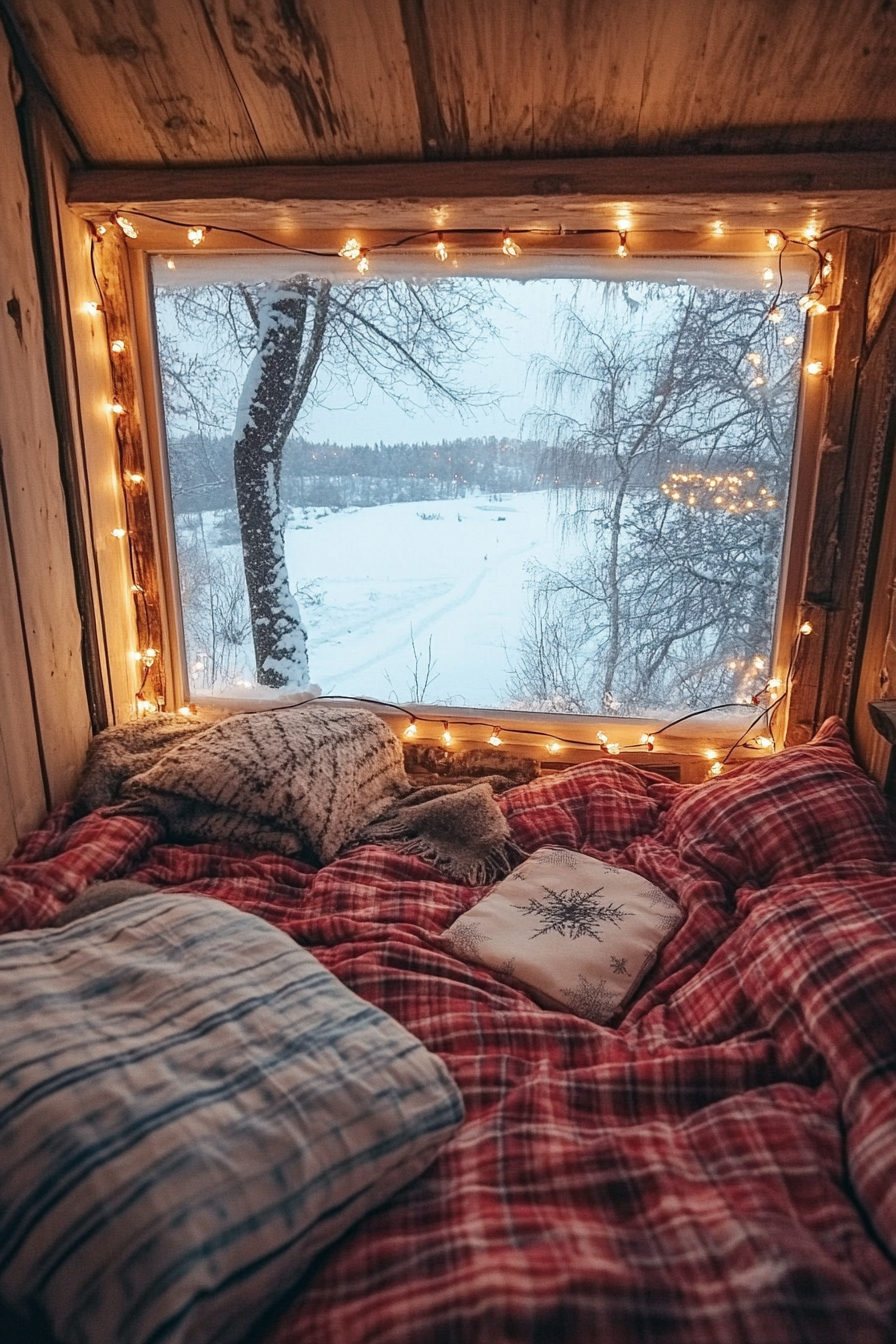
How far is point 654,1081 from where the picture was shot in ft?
3.76

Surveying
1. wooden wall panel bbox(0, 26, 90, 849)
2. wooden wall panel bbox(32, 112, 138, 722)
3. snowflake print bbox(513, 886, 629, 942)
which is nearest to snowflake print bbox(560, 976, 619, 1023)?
snowflake print bbox(513, 886, 629, 942)

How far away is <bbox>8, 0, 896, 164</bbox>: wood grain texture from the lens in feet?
5.10

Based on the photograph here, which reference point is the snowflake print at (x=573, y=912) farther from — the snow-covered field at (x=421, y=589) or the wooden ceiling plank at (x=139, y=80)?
the wooden ceiling plank at (x=139, y=80)

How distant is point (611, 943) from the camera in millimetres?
1495

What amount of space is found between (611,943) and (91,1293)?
3.17 feet

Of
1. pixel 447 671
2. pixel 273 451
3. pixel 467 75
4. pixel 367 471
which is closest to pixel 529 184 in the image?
pixel 467 75

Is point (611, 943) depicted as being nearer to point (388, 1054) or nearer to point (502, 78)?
point (388, 1054)

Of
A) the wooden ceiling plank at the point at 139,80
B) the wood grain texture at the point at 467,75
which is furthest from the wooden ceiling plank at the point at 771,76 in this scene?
the wooden ceiling plank at the point at 139,80

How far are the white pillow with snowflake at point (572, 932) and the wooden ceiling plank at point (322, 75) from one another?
63.8 inches

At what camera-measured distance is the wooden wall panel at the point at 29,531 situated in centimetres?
179

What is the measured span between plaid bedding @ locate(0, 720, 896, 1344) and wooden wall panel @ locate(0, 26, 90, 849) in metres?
0.19

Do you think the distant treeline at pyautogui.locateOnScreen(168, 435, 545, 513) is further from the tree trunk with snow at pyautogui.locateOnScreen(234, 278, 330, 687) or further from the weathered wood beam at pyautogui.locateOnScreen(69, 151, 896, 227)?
the weathered wood beam at pyautogui.locateOnScreen(69, 151, 896, 227)

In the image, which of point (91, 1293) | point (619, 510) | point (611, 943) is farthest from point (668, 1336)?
point (619, 510)

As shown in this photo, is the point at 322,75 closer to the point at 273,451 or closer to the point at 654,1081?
the point at 273,451
